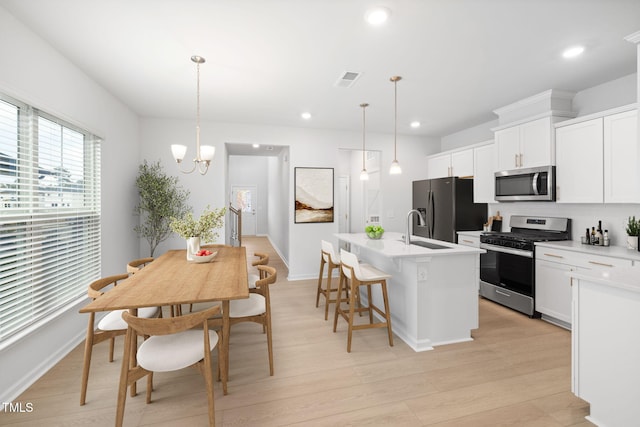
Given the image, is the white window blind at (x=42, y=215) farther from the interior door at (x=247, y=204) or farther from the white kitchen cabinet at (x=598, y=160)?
the interior door at (x=247, y=204)

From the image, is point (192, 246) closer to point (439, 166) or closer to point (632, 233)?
point (632, 233)

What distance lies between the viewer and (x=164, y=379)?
2.26 meters

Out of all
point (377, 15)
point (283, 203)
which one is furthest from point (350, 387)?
point (283, 203)

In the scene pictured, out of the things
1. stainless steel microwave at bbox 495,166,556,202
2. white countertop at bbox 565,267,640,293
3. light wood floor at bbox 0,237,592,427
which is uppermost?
stainless steel microwave at bbox 495,166,556,202

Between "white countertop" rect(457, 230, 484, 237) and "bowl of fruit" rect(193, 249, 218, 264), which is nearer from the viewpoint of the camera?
"bowl of fruit" rect(193, 249, 218, 264)

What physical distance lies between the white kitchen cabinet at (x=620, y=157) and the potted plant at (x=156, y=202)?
5.26 meters

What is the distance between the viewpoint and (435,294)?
275 cm

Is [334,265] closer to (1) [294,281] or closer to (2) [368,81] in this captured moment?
(1) [294,281]

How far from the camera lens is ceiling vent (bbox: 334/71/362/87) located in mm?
3023

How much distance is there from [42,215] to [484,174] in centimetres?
524

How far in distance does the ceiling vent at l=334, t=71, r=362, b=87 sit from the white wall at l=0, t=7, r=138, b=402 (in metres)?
2.59

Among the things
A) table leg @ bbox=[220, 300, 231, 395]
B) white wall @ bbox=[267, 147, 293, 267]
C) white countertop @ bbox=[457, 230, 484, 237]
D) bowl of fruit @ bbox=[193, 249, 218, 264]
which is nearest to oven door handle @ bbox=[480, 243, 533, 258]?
white countertop @ bbox=[457, 230, 484, 237]

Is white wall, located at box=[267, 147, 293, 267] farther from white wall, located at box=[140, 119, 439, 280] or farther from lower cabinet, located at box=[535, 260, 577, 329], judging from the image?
lower cabinet, located at box=[535, 260, 577, 329]

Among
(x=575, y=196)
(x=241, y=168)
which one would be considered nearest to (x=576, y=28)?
(x=575, y=196)
